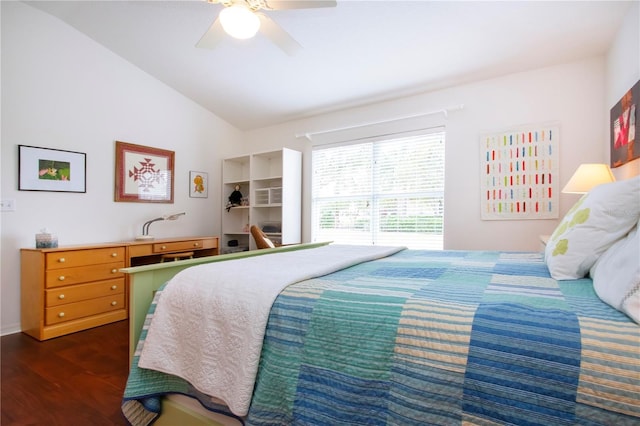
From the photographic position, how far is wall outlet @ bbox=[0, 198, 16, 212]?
2594 mm

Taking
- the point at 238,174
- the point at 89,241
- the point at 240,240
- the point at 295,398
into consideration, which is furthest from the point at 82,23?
the point at 295,398

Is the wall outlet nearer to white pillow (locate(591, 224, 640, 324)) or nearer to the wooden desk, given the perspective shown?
the wooden desk

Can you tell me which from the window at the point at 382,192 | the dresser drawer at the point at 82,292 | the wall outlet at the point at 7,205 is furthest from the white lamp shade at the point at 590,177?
the wall outlet at the point at 7,205

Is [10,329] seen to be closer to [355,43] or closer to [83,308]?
[83,308]

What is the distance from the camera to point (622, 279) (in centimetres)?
77

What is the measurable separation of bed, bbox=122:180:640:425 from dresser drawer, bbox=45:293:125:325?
186 cm

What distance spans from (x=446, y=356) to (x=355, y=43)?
272 centimetres

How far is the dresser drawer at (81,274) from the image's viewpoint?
8.25 feet

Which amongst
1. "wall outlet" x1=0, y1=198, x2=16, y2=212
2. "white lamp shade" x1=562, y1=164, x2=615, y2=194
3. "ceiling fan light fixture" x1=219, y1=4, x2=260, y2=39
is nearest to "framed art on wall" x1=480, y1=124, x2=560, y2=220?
"white lamp shade" x1=562, y1=164, x2=615, y2=194

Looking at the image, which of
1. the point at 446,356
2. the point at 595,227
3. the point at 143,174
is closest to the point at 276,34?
the point at 595,227

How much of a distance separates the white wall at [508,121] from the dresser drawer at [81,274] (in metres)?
3.15

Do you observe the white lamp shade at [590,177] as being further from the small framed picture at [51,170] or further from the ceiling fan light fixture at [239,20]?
the small framed picture at [51,170]

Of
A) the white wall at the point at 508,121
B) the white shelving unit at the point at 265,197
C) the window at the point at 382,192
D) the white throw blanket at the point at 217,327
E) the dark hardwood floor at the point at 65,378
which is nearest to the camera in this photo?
the white throw blanket at the point at 217,327

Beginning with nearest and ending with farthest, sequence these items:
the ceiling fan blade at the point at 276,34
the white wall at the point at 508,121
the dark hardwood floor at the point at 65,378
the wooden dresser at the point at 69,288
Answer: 1. the dark hardwood floor at the point at 65,378
2. the ceiling fan blade at the point at 276,34
3. the wooden dresser at the point at 69,288
4. the white wall at the point at 508,121
